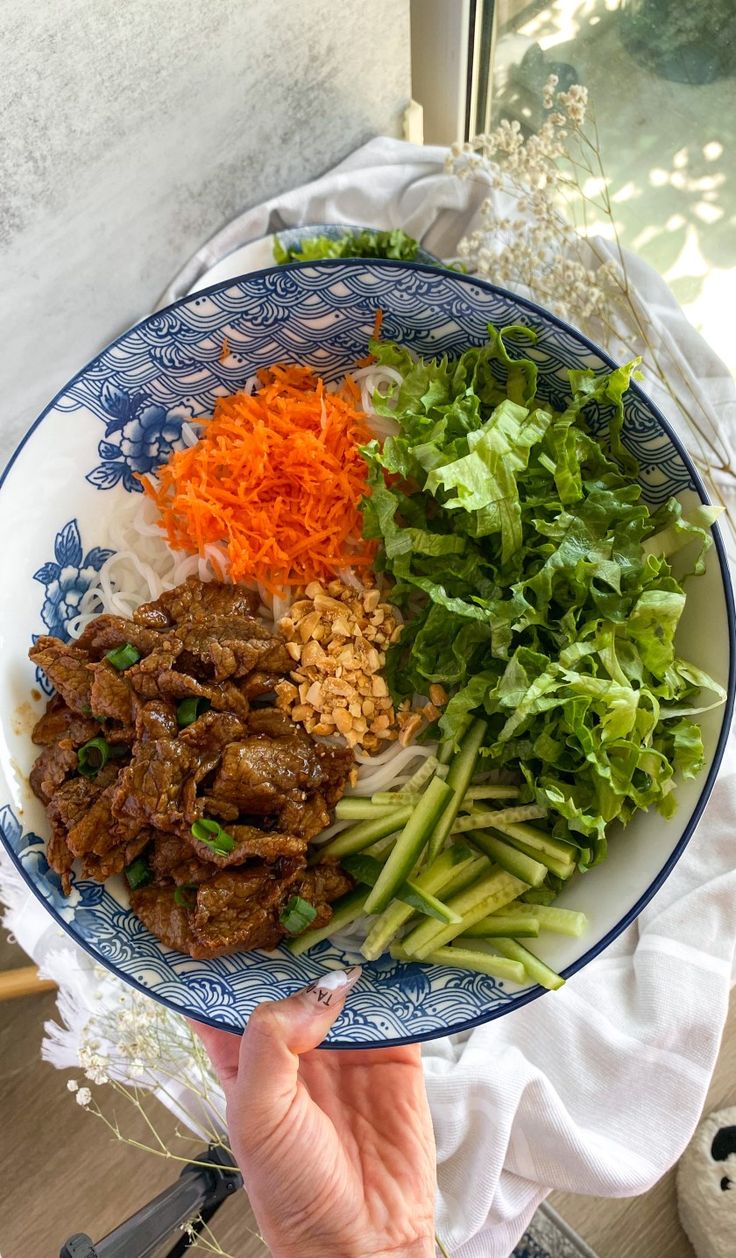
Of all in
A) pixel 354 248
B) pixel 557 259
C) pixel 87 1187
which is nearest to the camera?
pixel 557 259

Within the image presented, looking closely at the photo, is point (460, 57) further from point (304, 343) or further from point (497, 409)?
point (497, 409)

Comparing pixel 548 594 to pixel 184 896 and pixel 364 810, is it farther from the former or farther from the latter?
pixel 184 896

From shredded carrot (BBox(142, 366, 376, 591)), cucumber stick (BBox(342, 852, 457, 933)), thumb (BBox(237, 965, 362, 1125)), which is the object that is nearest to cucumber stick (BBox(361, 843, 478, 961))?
cucumber stick (BBox(342, 852, 457, 933))

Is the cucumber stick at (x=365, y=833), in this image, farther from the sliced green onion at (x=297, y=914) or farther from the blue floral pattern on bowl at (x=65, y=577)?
the blue floral pattern on bowl at (x=65, y=577)

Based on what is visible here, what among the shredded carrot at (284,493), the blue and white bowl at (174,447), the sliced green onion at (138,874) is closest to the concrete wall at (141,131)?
the blue and white bowl at (174,447)

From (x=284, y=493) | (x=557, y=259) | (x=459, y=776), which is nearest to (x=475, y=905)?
(x=459, y=776)

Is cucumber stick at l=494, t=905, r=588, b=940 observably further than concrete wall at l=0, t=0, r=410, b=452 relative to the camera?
No

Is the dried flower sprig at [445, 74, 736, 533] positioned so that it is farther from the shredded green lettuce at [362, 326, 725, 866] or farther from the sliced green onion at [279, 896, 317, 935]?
the sliced green onion at [279, 896, 317, 935]
